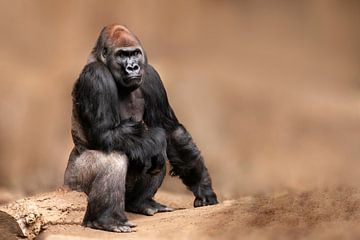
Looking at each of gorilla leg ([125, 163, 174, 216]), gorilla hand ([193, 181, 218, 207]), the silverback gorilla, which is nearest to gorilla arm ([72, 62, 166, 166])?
the silverback gorilla

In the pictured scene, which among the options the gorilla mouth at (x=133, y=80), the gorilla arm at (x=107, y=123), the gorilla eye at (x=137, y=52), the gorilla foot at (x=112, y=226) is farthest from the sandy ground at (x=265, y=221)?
the gorilla eye at (x=137, y=52)

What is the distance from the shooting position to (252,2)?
9.38m

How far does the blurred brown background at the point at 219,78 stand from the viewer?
8.66 m

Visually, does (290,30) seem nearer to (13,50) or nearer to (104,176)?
(13,50)

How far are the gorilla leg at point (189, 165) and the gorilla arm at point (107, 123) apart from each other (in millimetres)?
543

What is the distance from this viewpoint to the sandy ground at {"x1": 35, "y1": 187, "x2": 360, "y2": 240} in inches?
201

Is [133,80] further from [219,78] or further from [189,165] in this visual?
[219,78]

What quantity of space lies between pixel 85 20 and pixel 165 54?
930 mm

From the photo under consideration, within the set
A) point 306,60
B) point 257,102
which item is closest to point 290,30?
point 306,60

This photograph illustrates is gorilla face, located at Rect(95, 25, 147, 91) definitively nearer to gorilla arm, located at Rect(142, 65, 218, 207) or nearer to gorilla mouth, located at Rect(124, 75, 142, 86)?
gorilla mouth, located at Rect(124, 75, 142, 86)

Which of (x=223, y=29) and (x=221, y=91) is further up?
(x=223, y=29)

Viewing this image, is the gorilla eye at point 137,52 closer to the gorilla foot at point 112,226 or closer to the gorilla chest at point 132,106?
the gorilla chest at point 132,106

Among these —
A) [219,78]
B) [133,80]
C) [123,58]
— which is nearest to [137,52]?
[123,58]

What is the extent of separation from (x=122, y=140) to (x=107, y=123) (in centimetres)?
Result: 16
